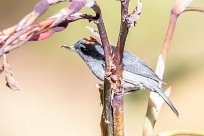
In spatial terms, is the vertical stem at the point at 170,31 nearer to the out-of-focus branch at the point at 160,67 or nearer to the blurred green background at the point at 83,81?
the out-of-focus branch at the point at 160,67

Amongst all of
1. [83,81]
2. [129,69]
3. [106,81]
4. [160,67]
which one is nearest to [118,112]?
[106,81]

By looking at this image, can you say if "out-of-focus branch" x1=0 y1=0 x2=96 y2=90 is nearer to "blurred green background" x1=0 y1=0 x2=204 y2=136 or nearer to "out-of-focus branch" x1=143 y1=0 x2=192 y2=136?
"out-of-focus branch" x1=143 y1=0 x2=192 y2=136

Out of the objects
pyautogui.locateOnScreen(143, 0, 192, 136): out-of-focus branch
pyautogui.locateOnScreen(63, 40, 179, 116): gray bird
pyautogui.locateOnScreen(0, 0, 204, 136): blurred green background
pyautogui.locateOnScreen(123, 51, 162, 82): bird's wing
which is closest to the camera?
pyautogui.locateOnScreen(143, 0, 192, 136): out-of-focus branch

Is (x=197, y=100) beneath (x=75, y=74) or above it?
beneath

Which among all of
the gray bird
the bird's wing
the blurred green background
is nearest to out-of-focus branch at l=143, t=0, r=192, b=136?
the gray bird

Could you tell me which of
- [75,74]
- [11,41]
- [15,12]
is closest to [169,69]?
[75,74]

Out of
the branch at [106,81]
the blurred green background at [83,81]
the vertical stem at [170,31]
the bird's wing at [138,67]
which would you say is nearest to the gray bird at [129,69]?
the bird's wing at [138,67]

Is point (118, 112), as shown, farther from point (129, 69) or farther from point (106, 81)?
point (129, 69)

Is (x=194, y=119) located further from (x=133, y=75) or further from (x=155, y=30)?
(x=133, y=75)
